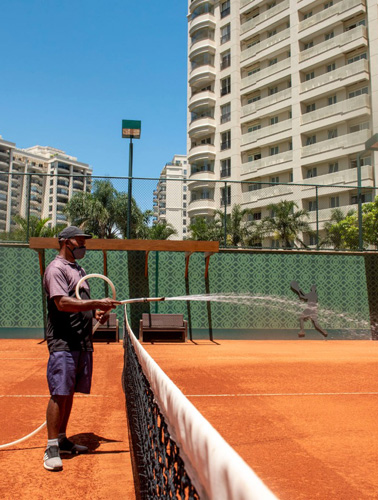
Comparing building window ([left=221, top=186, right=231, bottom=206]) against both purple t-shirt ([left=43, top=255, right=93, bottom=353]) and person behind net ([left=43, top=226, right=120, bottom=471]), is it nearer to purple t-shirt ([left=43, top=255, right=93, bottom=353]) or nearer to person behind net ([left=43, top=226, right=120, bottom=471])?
person behind net ([left=43, top=226, right=120, bottom=471])

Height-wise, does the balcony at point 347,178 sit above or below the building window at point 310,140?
below

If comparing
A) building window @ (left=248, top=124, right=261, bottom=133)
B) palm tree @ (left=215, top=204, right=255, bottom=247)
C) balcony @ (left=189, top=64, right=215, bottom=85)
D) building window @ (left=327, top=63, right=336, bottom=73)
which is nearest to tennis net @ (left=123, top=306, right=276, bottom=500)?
palm tree @ (left=215, top=204, right=255, bottom=247)

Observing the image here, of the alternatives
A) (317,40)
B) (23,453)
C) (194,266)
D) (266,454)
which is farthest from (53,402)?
(317,40)

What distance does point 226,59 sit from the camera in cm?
6556

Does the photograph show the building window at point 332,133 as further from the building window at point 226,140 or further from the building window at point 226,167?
the building window at point 226,140

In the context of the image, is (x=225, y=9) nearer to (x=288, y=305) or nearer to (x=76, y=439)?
(x=288, y=305)

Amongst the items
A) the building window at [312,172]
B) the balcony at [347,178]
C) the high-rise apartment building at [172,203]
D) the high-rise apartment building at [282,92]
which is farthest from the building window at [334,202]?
the building window at [312,172]

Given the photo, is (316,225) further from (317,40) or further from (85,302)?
(317,40)

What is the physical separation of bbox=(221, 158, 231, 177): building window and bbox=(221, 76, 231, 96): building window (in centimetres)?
937

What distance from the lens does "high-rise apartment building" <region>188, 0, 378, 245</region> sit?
49688mm

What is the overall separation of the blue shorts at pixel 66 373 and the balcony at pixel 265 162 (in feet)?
178

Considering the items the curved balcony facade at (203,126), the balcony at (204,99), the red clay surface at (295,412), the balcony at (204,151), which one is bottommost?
the red clay surface at (295,412)

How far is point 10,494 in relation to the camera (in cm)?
330

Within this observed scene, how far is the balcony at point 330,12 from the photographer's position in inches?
1990
